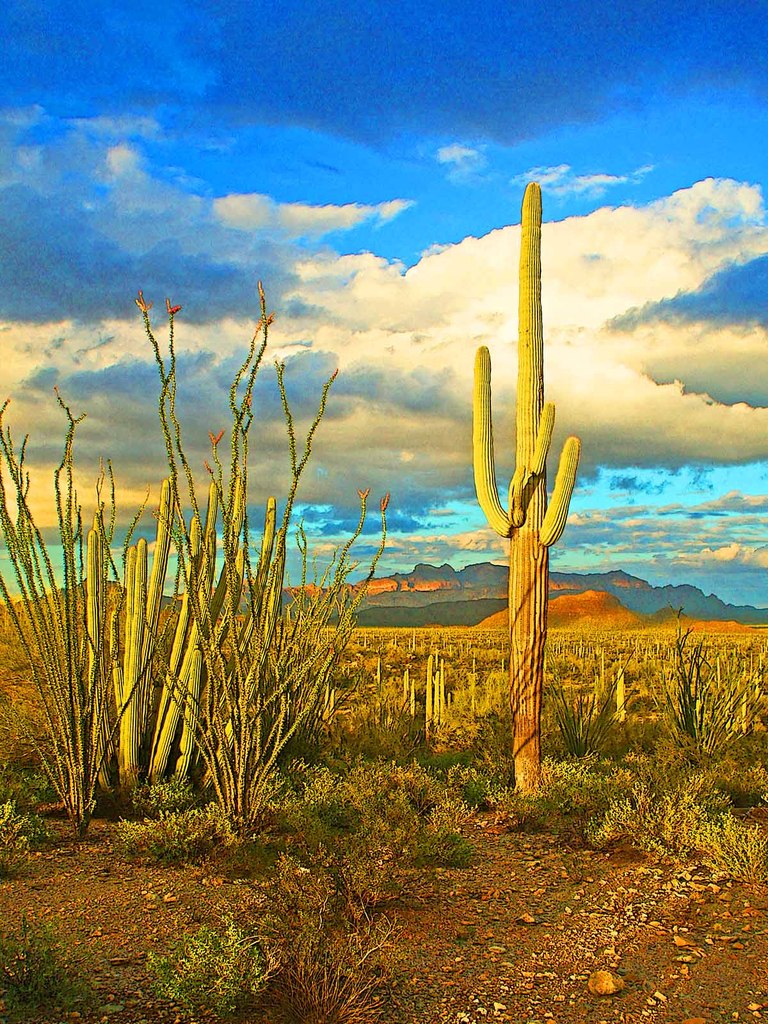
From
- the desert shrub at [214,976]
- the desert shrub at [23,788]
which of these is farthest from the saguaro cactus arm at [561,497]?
the desert shrub at [214,976]

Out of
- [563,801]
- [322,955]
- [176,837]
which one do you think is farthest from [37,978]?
[563,801]

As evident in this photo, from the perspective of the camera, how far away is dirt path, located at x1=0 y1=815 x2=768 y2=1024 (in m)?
4.70

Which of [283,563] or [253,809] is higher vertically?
[283,563]

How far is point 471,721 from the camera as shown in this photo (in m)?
14.8

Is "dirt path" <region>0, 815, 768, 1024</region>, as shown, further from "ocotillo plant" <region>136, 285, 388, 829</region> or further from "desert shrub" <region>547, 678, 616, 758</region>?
"desert shrub" <region>547, 678, 616, 758</region>

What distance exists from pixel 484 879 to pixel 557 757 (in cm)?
483

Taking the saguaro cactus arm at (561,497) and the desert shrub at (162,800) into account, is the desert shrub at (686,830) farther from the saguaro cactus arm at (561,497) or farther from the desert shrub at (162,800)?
the desert shrub at (162,800)

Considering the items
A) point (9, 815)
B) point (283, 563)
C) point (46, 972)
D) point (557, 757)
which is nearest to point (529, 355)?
point (283, 563)

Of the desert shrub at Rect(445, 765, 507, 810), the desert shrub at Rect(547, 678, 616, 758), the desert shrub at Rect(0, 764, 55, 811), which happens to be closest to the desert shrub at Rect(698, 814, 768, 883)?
the desert shrub at Rect(445, 765, 507, 810)

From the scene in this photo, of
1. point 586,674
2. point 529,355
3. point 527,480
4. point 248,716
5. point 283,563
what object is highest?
point 529,355

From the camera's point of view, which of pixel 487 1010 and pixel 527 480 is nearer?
pixel 487 1010

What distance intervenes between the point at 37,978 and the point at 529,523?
640cm

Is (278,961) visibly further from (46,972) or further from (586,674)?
(586,674)

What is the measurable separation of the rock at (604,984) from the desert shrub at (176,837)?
2927 millimetres
